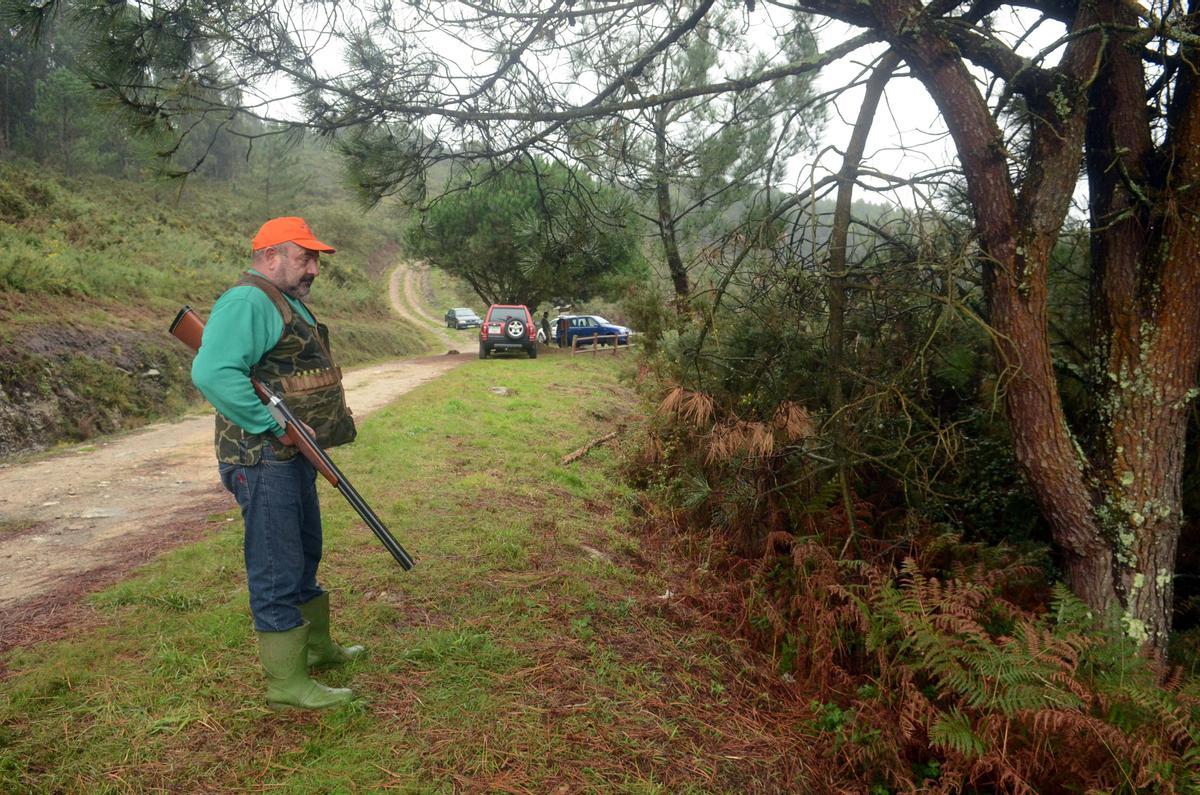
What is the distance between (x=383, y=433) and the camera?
345 inches

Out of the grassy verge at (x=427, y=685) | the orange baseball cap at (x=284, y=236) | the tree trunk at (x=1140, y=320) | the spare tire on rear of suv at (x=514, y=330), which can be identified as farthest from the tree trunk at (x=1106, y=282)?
the spare tire on rear of suv at (x=514, y=330)

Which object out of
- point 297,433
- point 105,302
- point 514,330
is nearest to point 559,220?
point 297,433

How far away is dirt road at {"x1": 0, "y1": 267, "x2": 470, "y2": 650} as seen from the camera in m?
4.05

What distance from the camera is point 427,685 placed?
10.7ft

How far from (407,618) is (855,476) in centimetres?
312

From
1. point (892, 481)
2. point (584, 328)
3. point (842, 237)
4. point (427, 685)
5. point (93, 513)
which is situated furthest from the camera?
point (584, 328)

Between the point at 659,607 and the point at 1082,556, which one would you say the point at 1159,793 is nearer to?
the point at 1082,556

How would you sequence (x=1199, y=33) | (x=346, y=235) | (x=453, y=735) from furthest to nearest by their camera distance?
(x=346, y=235) < (x=1199, y=33) < (x=453, y=735)

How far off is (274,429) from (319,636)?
1.13 meters

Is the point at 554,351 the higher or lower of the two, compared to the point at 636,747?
higher

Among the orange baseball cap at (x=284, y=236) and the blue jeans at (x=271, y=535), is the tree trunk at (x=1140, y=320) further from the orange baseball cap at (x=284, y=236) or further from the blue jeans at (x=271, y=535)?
the blue jeans at (x=271, y=535)

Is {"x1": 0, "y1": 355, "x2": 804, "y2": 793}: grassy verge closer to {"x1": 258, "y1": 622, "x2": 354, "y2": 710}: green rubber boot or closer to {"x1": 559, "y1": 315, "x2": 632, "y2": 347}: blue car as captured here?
{"x1": 258, "y1": 622, "x2": 354, "y2": 710}: green rubber boot

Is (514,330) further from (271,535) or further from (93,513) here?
(271,535)

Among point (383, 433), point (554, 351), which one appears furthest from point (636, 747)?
point (554, 351)
